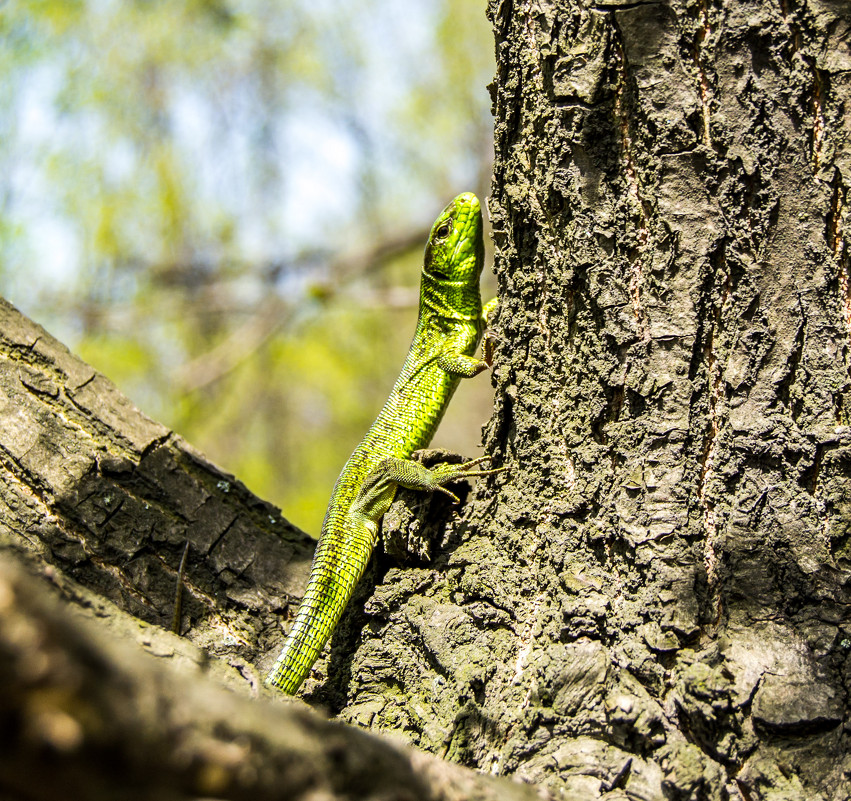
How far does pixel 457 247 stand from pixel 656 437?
8.81ft

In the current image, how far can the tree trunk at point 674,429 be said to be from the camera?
1.82 m

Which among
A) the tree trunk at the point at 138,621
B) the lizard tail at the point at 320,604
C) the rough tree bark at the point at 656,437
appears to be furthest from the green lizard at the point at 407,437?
the rough tree bark at the point at 656,437

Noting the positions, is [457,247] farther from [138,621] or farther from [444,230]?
[138,621]

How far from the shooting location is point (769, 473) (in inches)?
75.8

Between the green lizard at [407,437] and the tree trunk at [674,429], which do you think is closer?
the tree trunk at [674,429]

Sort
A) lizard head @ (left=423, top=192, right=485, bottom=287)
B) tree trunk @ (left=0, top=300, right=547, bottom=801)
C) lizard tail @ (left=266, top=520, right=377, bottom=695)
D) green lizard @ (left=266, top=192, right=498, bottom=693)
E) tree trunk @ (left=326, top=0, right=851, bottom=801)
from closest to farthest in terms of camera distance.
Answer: tree trunk @ (left=0, top=300, right=547, bottom=801), tree trunk @ (left=326, top=0, right=851, bottom=801), lizard tail @ (left=266, top=520, right=377, bottom=695), green lizard @ (left=266, top=192, right=498, bottom=693), lizard head @ (left=423, top=192, right=485, bottom=287)

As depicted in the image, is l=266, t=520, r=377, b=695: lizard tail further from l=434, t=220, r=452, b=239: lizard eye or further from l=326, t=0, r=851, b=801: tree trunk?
l=434, t=220, r=452, b=239: lizard eye

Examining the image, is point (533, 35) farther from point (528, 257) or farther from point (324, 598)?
Result: point (324, 598)

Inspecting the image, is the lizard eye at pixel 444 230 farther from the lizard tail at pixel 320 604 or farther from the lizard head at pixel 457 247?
the lizard tail at pixel 320 604

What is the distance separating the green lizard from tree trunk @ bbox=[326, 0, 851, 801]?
575 millimetres

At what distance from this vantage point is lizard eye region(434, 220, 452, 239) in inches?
177

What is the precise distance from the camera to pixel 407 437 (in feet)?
13.3

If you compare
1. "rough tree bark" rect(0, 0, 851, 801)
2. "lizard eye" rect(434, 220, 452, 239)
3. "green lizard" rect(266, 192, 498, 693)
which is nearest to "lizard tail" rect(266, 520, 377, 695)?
"green lizard" rect(266, 192, 498, 693)

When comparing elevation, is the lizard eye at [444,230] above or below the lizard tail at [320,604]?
above
